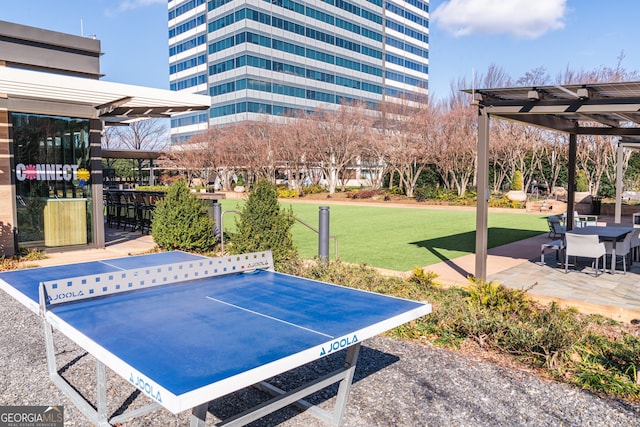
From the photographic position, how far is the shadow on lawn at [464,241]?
11599mm

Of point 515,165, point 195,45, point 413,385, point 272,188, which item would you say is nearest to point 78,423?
point 413,385

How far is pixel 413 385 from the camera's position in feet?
14.3

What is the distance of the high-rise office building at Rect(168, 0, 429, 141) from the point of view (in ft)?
210

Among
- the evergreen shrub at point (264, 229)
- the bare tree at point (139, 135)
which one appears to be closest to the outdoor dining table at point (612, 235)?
the evergreen shrub at point (264, 229)

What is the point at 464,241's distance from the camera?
43.8ft

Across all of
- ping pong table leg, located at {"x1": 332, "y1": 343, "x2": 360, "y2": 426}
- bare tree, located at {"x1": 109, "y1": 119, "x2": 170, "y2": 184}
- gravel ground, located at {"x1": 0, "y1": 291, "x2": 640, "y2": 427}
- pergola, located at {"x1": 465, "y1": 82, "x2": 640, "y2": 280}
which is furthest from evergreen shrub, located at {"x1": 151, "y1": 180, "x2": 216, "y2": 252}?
bare tree, located at {"x1": 109, "y1": 119, "x2": 170, "y2": 184}

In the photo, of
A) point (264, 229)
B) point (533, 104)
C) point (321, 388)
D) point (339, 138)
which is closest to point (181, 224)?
point (264, 229)

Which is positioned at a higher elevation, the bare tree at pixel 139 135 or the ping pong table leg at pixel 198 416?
the bare tree at pixel 139 135

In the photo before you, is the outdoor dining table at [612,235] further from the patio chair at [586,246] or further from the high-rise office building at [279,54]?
the high-rise office building at [279,54]

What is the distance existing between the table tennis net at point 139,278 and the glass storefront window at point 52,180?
8295mm

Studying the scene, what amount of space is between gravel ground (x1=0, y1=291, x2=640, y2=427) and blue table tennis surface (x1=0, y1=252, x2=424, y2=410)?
0.89 m

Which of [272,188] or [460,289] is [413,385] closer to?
[460,289]

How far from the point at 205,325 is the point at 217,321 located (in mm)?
108

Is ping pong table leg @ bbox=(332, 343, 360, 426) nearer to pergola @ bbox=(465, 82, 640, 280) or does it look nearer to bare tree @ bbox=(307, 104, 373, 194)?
pergola @ bbox=(465, 82, 640, 280)
